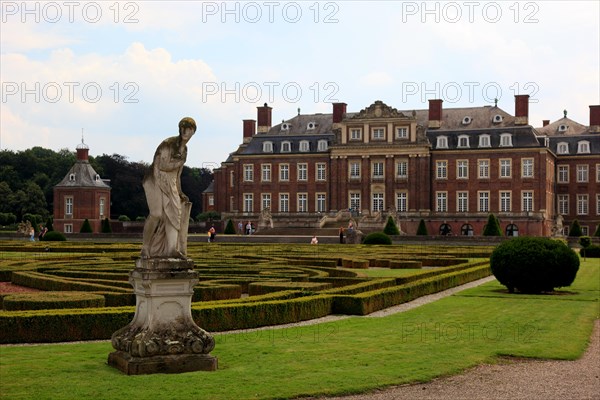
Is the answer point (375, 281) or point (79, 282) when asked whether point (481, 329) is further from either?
point (79, 282)

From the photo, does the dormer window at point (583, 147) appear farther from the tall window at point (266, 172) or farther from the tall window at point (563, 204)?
the tall window at point (266, 172)

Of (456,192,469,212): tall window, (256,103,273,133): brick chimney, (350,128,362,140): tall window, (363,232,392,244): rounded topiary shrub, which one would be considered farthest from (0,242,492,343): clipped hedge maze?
(256,103,273,133): brick chimney

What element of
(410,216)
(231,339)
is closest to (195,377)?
(231,339)

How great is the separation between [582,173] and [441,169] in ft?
34.5

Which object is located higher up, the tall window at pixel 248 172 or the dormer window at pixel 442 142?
the dormer window at pixel 442 142

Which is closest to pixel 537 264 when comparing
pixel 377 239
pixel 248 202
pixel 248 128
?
pixel 377 239

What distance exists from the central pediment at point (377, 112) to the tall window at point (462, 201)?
680cm

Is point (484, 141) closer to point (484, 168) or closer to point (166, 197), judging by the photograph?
point (484, 168)

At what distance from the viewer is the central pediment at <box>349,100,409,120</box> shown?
184 feet

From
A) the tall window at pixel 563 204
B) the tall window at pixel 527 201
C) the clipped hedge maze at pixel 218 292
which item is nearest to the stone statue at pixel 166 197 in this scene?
the clipped hedge maze at pixel 218 292

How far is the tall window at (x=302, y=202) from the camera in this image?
58.9 meters

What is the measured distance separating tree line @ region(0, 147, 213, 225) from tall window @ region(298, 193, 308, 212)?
17.6 metres

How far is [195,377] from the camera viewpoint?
8.30 meters

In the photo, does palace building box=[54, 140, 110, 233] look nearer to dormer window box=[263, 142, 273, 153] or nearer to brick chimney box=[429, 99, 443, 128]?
dormer window box=[263, 142, 273, 153]
